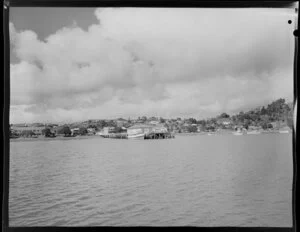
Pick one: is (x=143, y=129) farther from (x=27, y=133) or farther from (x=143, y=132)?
(x=27, y=133)

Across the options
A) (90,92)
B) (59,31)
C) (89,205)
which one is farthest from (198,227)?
(59,31)

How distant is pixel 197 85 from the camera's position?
2.06 m

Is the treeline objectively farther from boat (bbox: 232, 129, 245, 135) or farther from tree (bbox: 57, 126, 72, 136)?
A: tree (bbox: 57, 126, 72, 136)

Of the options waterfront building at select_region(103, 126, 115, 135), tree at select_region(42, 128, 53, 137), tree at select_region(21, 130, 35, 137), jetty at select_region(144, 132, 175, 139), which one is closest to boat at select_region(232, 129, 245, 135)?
jetty at select_region(144, 132, 175, 139)

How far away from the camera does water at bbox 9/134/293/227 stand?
185 centimetres

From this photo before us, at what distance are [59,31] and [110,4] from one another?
45 centimetres

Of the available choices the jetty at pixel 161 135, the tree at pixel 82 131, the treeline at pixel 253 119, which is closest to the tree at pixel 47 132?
the tree at pixel 82 131

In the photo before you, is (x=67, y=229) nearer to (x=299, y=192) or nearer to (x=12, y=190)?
(x=12, y=190)

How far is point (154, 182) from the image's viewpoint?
2.08 meters

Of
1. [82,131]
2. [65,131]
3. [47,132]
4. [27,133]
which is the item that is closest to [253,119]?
[82,131]

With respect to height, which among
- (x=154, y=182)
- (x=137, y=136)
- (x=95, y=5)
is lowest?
(x=154, y=182)

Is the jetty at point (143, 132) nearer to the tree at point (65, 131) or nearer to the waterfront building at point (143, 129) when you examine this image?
the waterfront building at point (143, 129)

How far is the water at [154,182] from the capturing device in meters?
1.85

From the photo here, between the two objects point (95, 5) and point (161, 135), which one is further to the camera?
point (161, 135)
